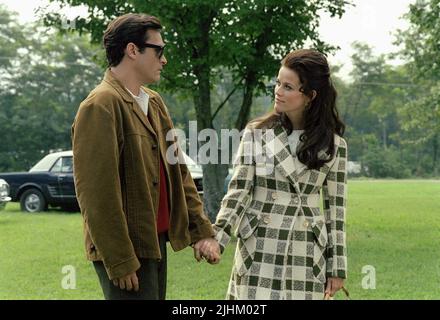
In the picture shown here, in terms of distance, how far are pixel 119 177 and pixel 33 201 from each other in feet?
51.0

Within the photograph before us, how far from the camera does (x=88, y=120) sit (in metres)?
2.79

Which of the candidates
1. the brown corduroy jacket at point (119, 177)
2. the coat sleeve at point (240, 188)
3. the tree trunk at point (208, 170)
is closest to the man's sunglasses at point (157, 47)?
the brown corduroy jacket at point (119, 177)

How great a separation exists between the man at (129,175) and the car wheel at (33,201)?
1504cm

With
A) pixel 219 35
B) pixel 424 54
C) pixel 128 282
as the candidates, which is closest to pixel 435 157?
pixel 424 54

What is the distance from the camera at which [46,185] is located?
1753 centimetres

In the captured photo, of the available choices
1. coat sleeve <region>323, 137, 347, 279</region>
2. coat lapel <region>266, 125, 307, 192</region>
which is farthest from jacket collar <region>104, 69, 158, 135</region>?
coat sleeve <region>323, 137, 347, 279</region>

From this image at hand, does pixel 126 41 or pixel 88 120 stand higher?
pixel 126 41

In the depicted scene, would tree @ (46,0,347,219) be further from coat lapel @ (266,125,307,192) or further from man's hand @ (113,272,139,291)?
man's hand @ (113,272,139,291)

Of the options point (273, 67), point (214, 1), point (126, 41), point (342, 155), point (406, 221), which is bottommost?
point (406, 221)

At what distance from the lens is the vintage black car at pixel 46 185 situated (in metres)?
17.4

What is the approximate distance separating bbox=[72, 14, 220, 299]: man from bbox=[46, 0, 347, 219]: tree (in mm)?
7188

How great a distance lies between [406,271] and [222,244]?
5.85 metres

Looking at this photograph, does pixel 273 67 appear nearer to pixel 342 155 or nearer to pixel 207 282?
pixel 207 282
